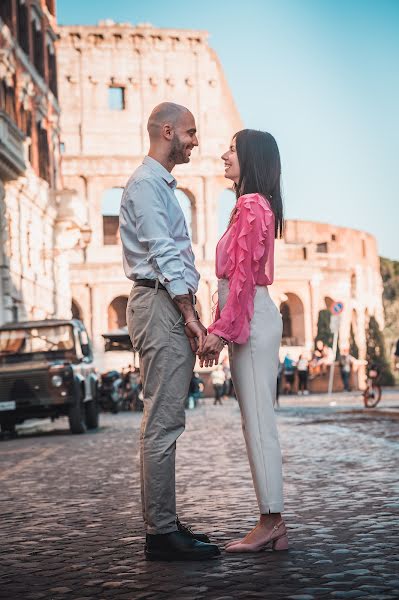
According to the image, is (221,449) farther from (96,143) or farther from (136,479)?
(96,143)

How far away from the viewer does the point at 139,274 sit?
535cm

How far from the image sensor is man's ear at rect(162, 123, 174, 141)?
5.44 m

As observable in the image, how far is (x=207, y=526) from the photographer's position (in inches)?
250

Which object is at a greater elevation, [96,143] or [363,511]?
[96,143]

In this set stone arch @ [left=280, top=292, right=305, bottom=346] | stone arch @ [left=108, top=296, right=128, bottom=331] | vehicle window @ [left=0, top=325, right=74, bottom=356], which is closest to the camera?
vehicle window @ [left=0, top=325, right=74, bottom=356]

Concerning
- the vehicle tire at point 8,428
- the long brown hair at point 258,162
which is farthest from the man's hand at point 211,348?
the vehicle tire at point 8,428

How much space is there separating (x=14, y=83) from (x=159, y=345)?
29483mm

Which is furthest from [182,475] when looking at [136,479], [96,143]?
[96,143]

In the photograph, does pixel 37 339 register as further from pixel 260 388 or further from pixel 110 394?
pixel 110 394

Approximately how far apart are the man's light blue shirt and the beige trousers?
11 cm

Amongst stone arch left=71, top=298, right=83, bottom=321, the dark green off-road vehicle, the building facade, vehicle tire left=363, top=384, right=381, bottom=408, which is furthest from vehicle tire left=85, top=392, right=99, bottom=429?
stone arch left=71, top=298, right=83, bottom=321

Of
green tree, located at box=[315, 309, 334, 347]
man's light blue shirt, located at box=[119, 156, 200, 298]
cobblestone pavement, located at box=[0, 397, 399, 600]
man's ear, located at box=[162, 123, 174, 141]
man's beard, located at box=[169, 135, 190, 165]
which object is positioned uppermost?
green tree, located at box=[315, 309, 334, 347]

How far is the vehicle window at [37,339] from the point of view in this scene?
19.4 metres

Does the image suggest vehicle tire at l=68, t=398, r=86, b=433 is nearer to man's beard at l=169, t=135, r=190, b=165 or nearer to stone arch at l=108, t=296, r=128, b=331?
man's beard at l=169, t=135, r=190, b=165
